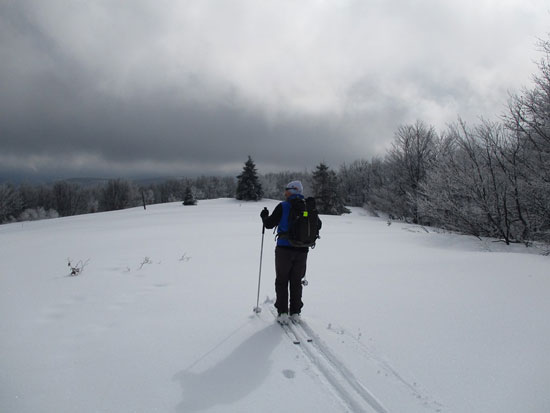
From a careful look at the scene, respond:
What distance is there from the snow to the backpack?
1.17 m

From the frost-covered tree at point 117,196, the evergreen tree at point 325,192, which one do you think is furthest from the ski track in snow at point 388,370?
the frost-covered tree at point 117,196

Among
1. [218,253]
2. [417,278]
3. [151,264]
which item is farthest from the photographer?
[218,253]

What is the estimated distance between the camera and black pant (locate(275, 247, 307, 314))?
424 cm

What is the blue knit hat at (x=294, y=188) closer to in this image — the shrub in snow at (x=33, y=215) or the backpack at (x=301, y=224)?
the backpack at (x=301, y=224)

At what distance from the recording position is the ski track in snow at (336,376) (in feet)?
8.27

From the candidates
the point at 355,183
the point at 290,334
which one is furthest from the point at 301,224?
the point at 355,183

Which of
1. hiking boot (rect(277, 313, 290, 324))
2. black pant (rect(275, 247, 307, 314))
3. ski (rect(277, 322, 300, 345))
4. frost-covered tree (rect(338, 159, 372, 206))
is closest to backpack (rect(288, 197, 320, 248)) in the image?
black pant (rect(275, 247, 307, 314))

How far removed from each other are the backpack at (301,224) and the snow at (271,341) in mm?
1170

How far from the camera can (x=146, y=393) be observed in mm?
2635

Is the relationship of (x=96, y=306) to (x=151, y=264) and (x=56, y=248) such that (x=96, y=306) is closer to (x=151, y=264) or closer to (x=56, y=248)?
A: (x=151, y=264)

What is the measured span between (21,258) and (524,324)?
11.3m

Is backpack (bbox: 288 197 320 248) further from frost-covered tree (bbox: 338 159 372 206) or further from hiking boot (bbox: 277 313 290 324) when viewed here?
frost-covered tree (bbox: 338 159 372 206)

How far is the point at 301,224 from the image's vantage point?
4.12m

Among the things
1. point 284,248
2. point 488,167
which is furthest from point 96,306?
point 488,167
